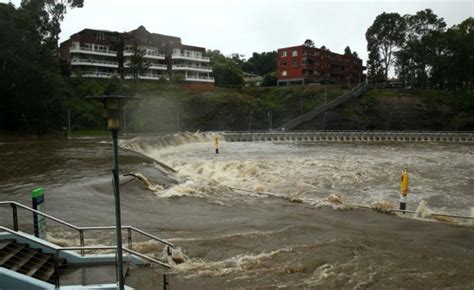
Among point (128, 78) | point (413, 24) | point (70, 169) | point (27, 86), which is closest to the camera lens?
point (70, 169)

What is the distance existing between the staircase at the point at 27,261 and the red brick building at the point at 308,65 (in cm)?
7467

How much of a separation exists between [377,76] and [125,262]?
82.0m

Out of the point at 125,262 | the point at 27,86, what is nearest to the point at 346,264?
the point at 125,262

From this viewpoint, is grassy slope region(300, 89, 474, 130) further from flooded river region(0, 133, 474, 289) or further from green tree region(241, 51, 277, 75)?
green tree region(241, 51, 277, 75)

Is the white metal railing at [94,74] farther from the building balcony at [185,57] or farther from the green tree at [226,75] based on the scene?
the green tree at [226,75]

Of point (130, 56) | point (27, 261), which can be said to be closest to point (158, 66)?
point (130, 56)

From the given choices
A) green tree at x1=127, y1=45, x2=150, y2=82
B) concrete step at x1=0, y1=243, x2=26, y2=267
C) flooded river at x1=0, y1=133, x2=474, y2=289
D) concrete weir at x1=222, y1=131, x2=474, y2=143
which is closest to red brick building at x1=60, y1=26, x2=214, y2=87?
green tree at x1=127, y1=45, x2=150, y2=82

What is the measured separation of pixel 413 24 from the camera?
76.3m

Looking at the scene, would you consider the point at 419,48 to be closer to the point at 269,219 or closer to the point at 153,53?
the point at 153,53

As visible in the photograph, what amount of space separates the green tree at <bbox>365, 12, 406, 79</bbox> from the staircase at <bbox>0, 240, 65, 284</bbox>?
8073 centimetres

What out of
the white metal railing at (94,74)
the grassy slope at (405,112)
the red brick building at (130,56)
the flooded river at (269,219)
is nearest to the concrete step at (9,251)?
the flooded river at (269,219)

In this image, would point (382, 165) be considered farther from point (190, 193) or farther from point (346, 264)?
point (346, 264)

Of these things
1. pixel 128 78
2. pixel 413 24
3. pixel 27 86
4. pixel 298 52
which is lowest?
pixel 27 86

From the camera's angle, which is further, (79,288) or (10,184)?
(10,184)
